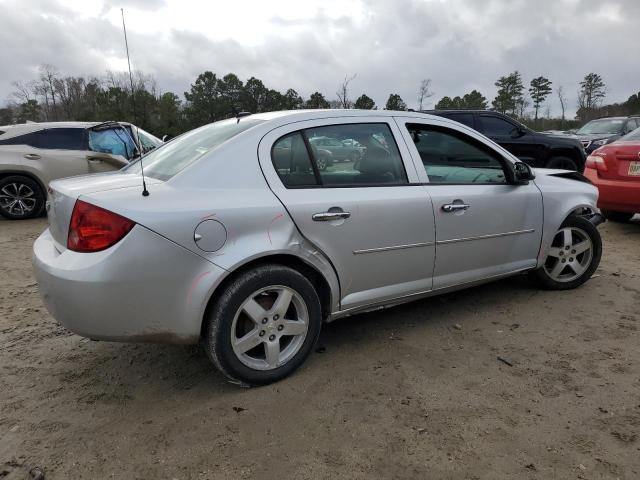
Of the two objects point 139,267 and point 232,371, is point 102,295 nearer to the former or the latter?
point 139,267

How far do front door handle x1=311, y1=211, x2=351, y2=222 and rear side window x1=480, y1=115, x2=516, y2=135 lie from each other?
8.01 meters

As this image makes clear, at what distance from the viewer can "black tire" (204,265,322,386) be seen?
8.30 feet

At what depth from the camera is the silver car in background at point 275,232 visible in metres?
2.37

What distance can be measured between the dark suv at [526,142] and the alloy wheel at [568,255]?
6097 mm

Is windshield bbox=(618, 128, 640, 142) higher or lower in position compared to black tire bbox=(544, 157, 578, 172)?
higher

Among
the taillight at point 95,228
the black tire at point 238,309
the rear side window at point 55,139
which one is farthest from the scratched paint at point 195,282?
the rear side window at point 55,139

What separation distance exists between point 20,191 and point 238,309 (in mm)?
7008

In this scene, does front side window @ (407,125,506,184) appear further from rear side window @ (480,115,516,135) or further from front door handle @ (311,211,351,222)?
rear side window @ (480,115,516,135)

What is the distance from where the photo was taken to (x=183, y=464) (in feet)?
7.07

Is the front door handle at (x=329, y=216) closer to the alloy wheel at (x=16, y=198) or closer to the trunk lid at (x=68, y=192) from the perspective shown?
the trunk lid at (x=68, y=192)

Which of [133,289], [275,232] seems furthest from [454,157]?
[133,289]

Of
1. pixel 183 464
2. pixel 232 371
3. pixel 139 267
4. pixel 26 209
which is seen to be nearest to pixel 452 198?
pixel 232 371

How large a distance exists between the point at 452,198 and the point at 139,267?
2.07 m

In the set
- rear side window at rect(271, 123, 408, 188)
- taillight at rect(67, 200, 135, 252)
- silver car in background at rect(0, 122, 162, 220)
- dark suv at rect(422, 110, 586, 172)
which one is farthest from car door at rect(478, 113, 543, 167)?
taillight at rect(67, 200, 135, 252)
